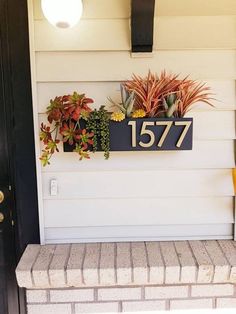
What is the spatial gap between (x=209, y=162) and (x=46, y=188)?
0.90 metres

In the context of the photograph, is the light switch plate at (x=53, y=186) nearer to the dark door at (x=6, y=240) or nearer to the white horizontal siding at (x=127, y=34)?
the dark door at (x=6, y=240)

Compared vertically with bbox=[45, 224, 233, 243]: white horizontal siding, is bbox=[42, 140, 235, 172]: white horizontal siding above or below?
above

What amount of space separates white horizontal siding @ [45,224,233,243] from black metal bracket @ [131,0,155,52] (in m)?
0.97

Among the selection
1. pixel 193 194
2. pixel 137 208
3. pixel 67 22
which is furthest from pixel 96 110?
pixel 193 194

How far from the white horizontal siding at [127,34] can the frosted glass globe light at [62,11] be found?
175mm

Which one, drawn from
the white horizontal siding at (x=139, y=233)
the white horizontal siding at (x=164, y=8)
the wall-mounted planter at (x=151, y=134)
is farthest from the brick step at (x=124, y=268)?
the white horizontal siding at (x=164, y=8)

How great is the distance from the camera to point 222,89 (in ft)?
5.54

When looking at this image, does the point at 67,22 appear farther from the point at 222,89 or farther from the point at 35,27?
the point at 222,89

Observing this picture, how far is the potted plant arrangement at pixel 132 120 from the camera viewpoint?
156cm

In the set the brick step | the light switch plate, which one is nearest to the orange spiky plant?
the light switch plate

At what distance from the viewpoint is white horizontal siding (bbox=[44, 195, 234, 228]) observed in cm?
177

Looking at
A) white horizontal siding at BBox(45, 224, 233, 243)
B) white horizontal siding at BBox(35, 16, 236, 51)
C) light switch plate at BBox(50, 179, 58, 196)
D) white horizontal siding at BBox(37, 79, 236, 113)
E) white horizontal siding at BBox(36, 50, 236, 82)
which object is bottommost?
white horizontal siding at BBox(45, 224, 233, 243)

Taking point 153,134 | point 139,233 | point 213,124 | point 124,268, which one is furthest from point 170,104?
point 124,268

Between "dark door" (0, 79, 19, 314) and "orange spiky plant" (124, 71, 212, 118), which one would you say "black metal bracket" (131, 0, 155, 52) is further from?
"dark door" (0, 79, 19, 314)
